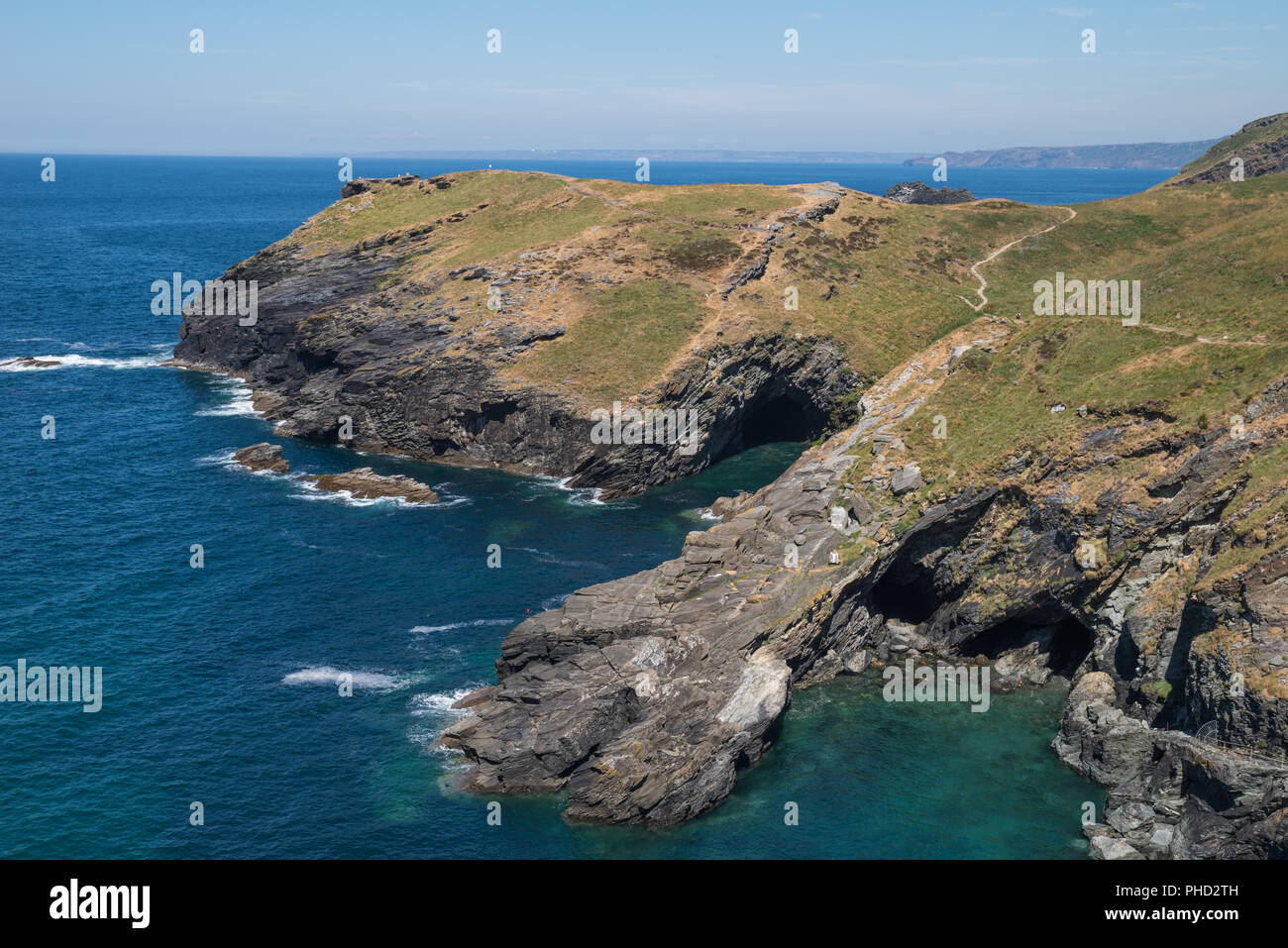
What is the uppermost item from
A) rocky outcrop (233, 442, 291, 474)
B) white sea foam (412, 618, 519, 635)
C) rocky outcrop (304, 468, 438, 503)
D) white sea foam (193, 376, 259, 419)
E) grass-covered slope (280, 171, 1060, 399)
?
grass-covered slope (280, 171, 1060, 399)

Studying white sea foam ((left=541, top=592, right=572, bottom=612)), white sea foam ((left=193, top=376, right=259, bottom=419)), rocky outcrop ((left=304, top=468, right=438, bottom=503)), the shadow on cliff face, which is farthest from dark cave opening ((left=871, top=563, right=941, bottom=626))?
white sea foam ((left=193, top=376, right=259, bottom=419))

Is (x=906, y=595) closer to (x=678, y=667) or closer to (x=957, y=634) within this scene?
(x=957, y=634)

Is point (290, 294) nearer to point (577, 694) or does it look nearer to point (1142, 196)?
point (577, 694)

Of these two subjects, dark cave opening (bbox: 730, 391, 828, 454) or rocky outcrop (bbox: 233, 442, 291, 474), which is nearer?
rocky outcrop (bbox: 233, 442, 291, 474)

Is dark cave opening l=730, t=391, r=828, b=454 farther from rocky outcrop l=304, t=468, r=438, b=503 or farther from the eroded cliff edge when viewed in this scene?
rocky outcrop l=304, t=468, r=438, b=503

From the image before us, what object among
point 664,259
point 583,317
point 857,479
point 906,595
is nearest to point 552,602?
point 857,479
